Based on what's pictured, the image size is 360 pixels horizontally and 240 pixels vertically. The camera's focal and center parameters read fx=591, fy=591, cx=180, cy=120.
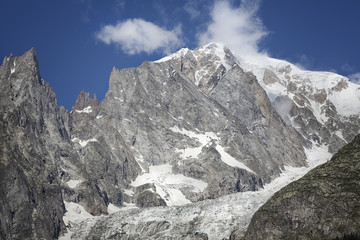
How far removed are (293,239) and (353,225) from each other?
20.6m

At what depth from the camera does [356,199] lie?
652 feet

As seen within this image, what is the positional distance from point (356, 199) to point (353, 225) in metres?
11.3

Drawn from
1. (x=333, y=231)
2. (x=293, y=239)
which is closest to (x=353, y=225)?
(x=333, y=231)

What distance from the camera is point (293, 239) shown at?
654 feet

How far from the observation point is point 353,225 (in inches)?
7515

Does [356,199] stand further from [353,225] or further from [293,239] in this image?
[293,239]

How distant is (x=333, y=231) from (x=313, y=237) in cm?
689

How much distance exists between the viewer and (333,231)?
195 meters

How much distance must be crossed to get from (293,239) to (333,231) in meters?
13.5

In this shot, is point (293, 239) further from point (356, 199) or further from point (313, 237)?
point (356, 199)

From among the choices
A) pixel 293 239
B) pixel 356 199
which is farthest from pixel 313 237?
pixel 356 199

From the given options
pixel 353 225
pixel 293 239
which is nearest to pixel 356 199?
pixel 353 225

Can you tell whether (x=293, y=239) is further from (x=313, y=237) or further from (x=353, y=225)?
(x=353, y=225)
